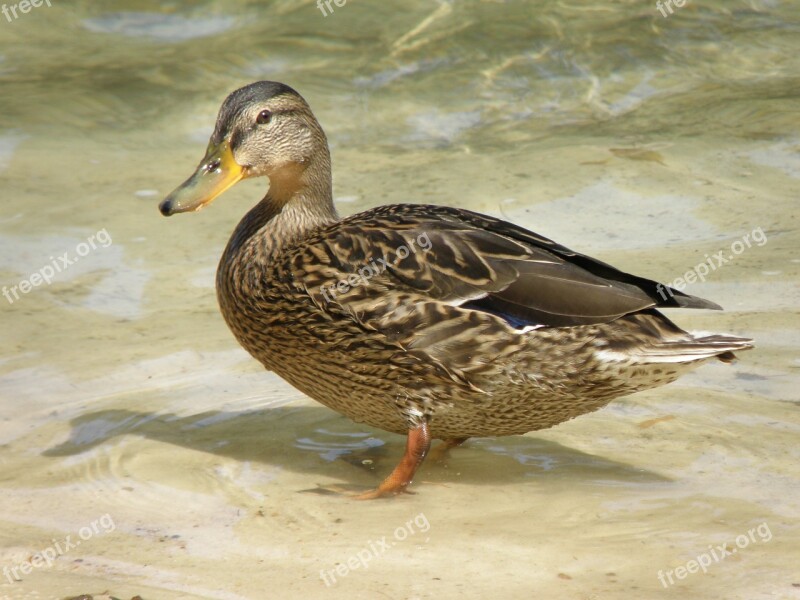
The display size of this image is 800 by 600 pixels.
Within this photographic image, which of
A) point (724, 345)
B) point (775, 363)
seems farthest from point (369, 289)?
point (775, 363)

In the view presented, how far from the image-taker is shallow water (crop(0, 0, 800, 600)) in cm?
392

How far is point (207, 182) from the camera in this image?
4566 millimetres

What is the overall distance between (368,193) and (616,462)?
3097 millimetres

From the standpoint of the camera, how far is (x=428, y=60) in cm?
914

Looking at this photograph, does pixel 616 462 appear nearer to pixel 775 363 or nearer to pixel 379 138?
pixel 775 363
